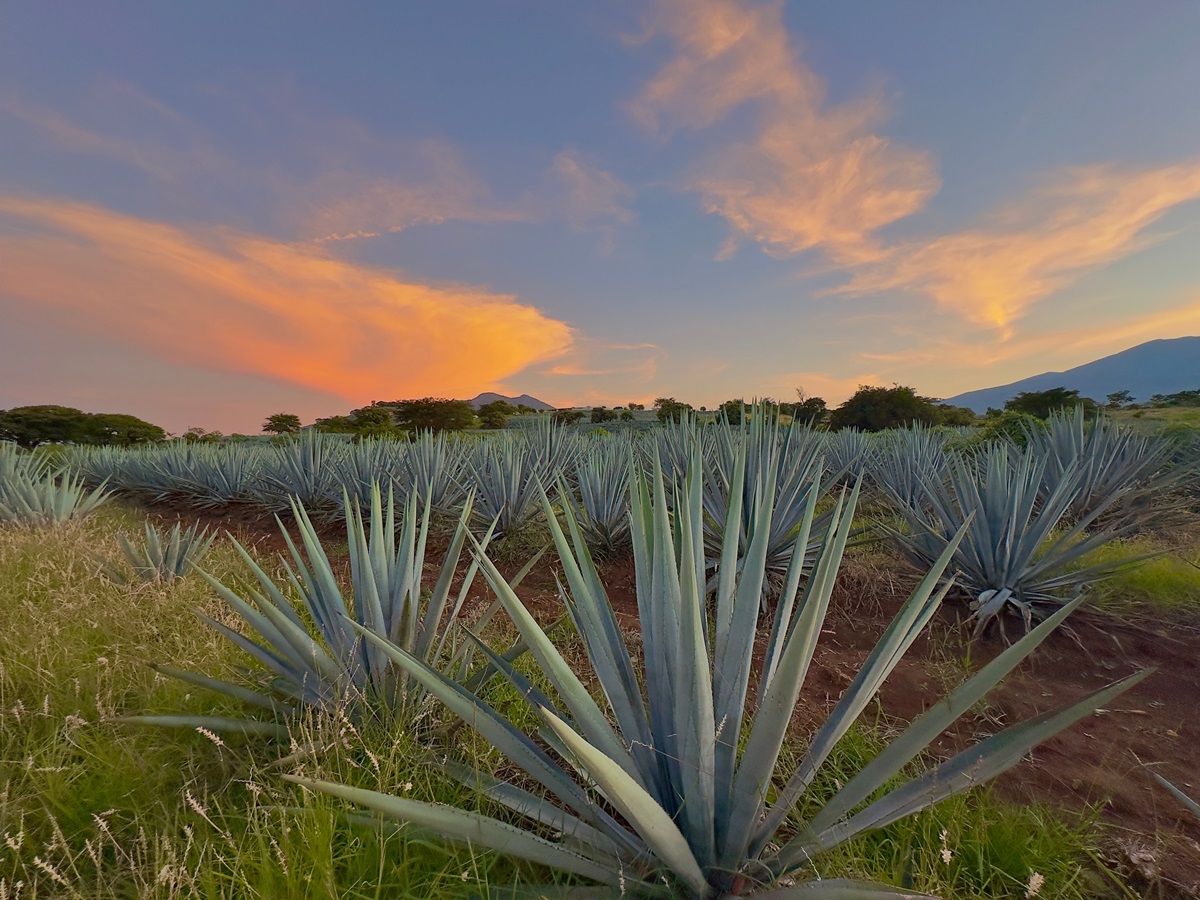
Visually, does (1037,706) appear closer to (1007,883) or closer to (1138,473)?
(1007,883)

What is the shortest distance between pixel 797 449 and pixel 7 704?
14.7ft

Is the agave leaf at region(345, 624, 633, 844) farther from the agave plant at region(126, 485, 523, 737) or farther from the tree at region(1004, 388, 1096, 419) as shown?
the tree at region(1004, 388, 1096, 419)

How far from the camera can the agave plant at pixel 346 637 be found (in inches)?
69.3

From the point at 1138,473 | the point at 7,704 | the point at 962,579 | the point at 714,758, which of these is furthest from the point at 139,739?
the point at 1138,473

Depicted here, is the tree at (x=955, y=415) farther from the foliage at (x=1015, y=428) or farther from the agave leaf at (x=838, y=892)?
the agave leaf at (x=838, y=892)

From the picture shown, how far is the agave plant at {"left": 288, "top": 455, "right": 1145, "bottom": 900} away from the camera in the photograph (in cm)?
105

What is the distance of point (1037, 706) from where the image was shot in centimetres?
242

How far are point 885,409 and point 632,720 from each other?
87.3 feet

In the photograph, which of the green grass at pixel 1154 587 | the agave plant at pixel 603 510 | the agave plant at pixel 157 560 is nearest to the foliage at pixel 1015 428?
the green grass at pixel 1154 587

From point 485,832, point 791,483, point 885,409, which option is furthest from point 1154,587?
point 885,409

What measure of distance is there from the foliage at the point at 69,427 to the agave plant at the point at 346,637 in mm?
42203

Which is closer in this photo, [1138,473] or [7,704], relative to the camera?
[7,704]

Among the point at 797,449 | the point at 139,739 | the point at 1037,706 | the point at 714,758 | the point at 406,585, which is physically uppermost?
the point at 797,449

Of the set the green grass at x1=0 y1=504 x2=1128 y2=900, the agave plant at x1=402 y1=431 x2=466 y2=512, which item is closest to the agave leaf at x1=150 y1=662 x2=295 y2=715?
the green grass at x1=0 y1=504 x2=1128 y2=900
